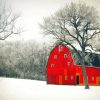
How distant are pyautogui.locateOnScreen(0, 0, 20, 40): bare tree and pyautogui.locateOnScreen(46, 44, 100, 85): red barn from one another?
71cm

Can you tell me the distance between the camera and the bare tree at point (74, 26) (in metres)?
3.96

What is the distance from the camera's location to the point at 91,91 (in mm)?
3898

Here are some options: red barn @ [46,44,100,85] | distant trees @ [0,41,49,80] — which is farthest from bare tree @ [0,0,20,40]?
red barn @ [46,44,100,85]

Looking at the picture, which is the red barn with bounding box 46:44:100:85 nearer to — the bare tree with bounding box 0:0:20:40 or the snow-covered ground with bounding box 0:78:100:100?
the snow-covered ground with bounding box 0:78:100:100

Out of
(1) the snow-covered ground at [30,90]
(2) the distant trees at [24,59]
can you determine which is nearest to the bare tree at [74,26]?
(2) the distant trees at [24,59]

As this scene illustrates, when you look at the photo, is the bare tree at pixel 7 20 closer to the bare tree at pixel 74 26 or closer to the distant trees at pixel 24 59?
the distant trees at pixel 24 59

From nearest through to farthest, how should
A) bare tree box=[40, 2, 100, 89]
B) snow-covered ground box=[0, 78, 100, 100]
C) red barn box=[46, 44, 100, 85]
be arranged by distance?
snow-covered ground box=[0, 78, 100, 100] < red barn box=[46, 44, 100, 85] < bare tree box=[40, 2, 100, 89]

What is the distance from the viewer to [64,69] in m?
3.90

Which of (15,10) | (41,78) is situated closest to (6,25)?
(15,10)

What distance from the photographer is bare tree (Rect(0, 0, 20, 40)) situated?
3898mm

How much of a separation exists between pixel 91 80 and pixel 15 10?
1.61 meters

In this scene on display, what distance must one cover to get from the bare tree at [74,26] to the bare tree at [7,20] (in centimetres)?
44

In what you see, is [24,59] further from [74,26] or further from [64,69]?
[74,26]

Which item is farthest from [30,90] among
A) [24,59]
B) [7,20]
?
[7,20]
